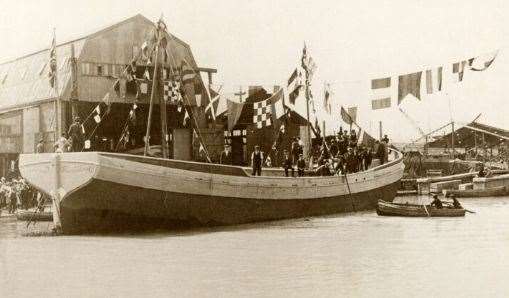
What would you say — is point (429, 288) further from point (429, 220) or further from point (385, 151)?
point (385, 151)

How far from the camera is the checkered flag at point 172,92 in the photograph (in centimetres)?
1040

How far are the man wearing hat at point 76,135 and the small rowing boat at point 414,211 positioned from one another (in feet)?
19.8

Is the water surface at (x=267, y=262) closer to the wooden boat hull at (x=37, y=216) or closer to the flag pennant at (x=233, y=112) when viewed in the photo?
the wooden boat hull at (x=37, y=216)

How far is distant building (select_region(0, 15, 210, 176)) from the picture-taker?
27.7 feet

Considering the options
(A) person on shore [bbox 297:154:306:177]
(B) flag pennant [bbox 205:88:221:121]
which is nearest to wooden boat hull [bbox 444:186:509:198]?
(A) person on shore [bbox 297:154:306:177]

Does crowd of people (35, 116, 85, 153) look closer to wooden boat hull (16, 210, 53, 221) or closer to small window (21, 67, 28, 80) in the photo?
small window (21, 67, 28, 80)

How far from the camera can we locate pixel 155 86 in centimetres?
993

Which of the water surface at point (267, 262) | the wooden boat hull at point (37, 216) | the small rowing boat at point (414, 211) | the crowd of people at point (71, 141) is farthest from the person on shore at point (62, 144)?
the small rowing boat at point (414, 211)

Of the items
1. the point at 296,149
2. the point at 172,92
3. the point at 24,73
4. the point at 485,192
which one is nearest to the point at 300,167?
the point at 296,149

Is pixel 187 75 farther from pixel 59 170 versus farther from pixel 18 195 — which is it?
pixel 18 195

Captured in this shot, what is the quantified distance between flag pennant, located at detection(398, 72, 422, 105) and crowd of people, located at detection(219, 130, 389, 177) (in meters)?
2.57

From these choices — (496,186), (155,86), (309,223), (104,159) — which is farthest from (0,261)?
(496,186)

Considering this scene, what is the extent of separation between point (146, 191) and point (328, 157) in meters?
5.36

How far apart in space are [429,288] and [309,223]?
5.43 meters
